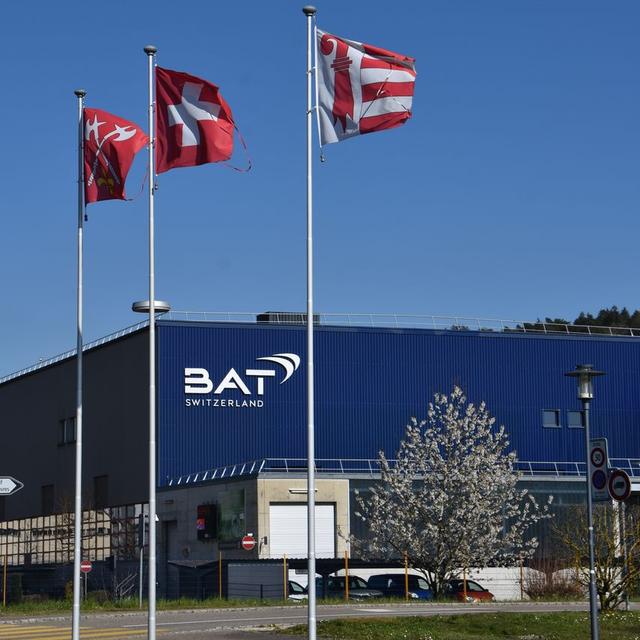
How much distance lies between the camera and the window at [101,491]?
68375 millimetres

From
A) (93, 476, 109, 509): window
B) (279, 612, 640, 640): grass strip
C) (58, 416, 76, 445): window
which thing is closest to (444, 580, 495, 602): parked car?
(279, 612, 640, 640): grass strip

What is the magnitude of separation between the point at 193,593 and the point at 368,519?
7641 mm

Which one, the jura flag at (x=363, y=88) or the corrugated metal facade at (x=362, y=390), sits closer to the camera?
the jura flag at (x=363, y=88)

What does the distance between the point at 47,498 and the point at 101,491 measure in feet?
23.0

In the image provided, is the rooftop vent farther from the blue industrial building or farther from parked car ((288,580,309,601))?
parked car ((288,580,309,601))

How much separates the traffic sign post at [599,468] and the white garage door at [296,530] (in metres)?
31.9

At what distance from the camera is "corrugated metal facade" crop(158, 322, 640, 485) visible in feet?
211

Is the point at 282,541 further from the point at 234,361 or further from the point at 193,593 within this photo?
the point at 234,361

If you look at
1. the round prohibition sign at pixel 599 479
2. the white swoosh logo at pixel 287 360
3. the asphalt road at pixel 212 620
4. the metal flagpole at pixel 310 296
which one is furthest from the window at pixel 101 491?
the metal flagpole at pixel 310 296

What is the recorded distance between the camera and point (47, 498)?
74.9 meters

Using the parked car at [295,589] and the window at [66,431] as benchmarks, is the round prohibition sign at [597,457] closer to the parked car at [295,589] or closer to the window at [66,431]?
the parked car at [295,589]

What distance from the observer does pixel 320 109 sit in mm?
22109

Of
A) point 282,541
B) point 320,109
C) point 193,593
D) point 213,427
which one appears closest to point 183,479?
point 213,427

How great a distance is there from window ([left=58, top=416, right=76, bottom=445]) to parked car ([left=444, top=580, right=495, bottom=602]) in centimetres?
2943
